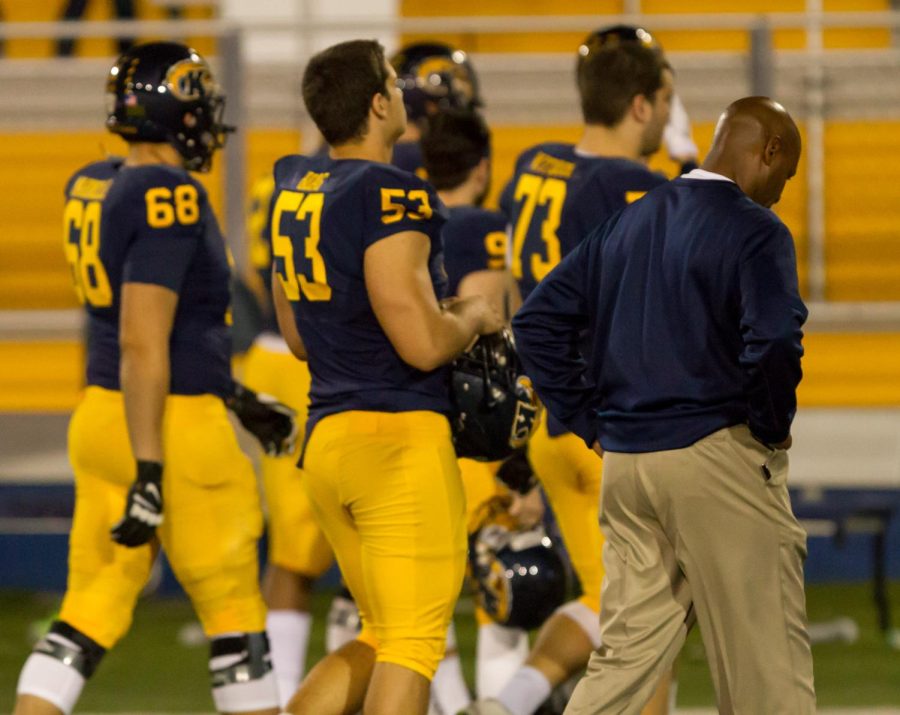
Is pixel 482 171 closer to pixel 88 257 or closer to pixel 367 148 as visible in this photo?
pixel 367 148

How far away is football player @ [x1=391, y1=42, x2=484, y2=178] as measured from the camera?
597 cm

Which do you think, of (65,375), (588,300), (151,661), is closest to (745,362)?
(588,300)

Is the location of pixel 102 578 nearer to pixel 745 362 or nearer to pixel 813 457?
pixel 745 362

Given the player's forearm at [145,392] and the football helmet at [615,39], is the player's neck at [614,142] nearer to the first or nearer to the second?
the football helmet at [615,39]

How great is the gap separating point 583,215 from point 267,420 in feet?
3.34

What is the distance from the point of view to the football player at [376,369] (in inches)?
159

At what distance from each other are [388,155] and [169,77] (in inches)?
30.3

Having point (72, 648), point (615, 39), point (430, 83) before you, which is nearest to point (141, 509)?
point (72, 648)

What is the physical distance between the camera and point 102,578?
180 inches

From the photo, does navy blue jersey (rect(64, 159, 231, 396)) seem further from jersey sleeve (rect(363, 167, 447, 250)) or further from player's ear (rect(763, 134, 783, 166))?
player's ear (rect(763, 134, 783, 166))

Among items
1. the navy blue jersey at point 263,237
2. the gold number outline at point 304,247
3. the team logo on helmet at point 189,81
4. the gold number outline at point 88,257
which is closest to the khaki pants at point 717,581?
the gold number outline at point 304,247

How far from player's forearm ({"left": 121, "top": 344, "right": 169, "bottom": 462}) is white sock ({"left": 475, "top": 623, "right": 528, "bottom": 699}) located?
1472 millimetres

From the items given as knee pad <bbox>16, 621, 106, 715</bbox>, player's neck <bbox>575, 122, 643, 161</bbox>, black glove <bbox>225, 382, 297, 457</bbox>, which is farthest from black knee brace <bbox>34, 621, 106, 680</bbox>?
player's neck <bbox>575, 122, 643, 161</bbox>

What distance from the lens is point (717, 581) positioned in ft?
12.2
